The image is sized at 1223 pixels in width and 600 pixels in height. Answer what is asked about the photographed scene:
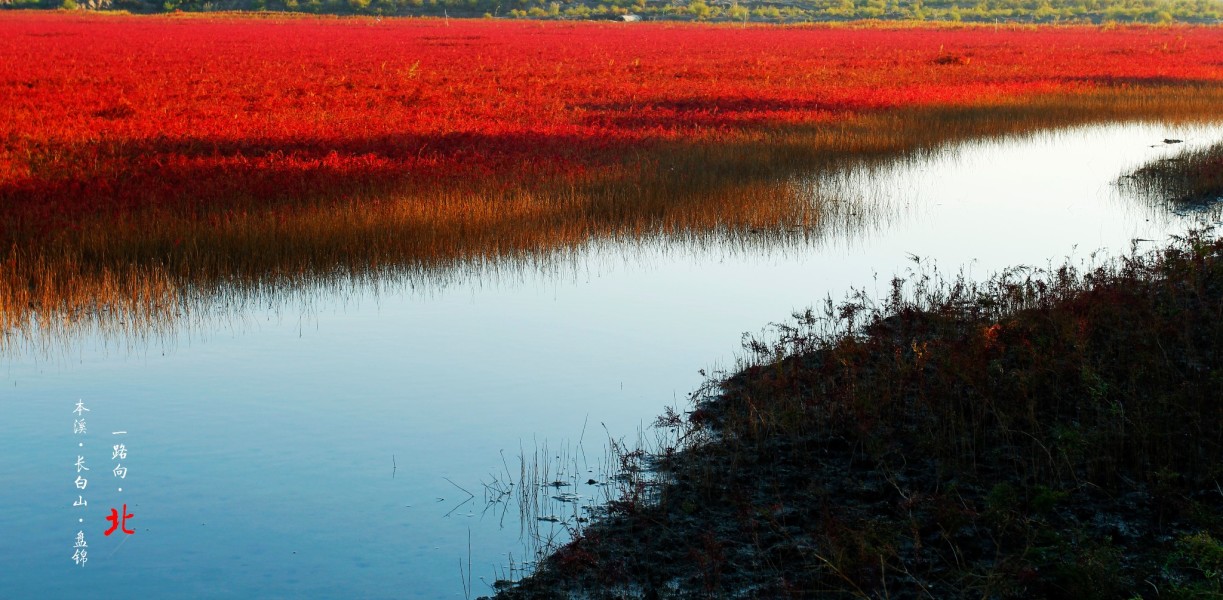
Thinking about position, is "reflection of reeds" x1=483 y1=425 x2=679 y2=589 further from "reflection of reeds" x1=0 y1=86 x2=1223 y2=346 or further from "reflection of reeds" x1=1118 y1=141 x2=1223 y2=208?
"reflection of reeds" x1=1118 y1=141 x2=1223 y2=208

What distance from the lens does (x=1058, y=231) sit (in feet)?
41.7

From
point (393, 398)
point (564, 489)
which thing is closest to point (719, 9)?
point (393, 398)

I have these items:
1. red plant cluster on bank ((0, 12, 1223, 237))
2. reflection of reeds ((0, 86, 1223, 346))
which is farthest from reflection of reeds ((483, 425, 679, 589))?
red plant cluster on bank ((0, 12, 1223, 237))

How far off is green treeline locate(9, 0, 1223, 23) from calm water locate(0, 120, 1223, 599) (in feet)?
317

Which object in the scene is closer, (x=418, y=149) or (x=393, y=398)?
(x=393, y=398)

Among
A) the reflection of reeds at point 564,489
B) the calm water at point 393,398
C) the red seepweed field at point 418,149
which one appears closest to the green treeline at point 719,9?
the red seepweed field at point 418,149

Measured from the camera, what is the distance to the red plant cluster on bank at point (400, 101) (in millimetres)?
14094

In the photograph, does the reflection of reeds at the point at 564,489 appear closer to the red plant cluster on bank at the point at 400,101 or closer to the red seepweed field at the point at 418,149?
the red seepweed field at the point at 418,149

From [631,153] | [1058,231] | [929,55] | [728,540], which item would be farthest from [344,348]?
[929,55]

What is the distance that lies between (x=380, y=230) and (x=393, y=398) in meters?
5.13

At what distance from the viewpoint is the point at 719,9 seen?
364ft

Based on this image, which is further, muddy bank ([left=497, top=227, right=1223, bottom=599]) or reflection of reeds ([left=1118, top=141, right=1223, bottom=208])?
reflection of reeds ([left=1118, top=141, right=1223, bottom=208])

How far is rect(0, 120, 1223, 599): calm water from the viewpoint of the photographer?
15.8 feet

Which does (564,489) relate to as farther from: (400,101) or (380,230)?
(400,101)
